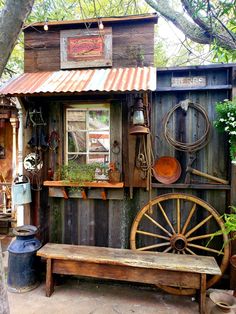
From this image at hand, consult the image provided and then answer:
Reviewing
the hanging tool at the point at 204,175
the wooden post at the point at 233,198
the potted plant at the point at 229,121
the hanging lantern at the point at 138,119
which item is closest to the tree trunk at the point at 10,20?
the hanging lantern at the point at 138,119

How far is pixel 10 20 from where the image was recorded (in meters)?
1.46

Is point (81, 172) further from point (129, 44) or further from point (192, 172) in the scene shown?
point (129, 44)

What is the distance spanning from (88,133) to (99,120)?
0.71 ft

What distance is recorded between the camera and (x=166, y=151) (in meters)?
2.92

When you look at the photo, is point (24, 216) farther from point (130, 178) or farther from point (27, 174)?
point (130, 178)

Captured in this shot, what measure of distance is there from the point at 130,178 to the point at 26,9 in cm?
194

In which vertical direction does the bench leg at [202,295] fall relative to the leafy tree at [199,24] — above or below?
below

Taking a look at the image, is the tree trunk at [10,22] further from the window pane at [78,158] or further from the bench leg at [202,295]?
the bench leg at [202,295]

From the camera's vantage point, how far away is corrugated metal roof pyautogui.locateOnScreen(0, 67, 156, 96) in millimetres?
2458

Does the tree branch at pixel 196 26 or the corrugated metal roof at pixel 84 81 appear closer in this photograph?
the corrugated metal roof at pixel 84 81

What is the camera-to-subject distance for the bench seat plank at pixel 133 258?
2359mm

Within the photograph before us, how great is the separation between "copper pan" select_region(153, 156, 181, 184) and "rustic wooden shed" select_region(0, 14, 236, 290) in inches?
1.1

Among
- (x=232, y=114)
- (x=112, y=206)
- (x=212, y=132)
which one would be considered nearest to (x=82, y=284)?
(x=112, y=206)

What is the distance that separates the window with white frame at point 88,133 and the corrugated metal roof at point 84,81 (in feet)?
1.28
